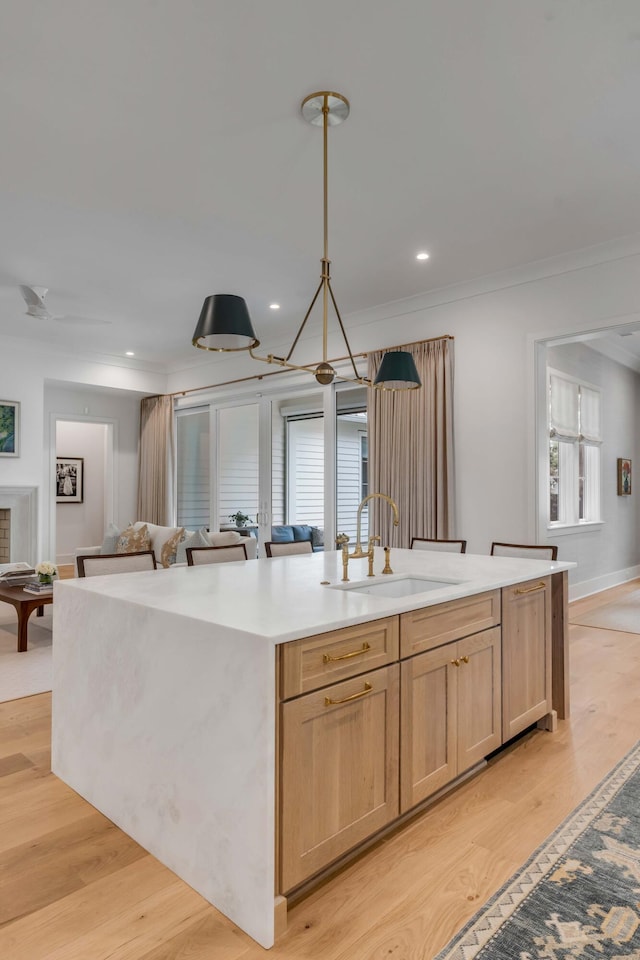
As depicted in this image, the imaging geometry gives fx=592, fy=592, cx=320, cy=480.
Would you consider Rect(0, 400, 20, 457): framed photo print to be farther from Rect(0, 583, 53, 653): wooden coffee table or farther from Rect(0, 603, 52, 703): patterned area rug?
Rect(0, 583, 53, 653): wooden coffee table

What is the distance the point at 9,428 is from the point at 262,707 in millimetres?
6696

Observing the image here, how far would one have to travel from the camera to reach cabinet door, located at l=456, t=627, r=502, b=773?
2.30 meters

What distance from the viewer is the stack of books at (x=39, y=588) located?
4.53 meters

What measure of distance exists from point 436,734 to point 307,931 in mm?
775

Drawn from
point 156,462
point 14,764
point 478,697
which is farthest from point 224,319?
point 156,462

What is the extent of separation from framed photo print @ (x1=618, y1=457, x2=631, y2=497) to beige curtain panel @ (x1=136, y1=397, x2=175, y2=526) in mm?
6023

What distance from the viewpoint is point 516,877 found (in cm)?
184

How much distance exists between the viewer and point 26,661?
4.09m

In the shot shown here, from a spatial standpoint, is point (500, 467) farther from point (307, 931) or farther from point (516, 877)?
point (307, 931)

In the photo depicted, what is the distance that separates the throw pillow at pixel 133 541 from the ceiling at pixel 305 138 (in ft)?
8.58

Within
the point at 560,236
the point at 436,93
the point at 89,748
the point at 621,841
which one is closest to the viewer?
the point at 621,841

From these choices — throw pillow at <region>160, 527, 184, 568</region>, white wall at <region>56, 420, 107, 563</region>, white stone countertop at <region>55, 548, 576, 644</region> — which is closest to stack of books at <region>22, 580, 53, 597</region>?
throw pillow at <region>160, 527, 184, 568</region>

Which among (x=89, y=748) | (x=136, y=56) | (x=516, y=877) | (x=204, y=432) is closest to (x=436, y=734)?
(x=516, y=877)

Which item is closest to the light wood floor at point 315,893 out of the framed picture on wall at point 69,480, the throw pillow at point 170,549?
the throw pillow at point 170,549
